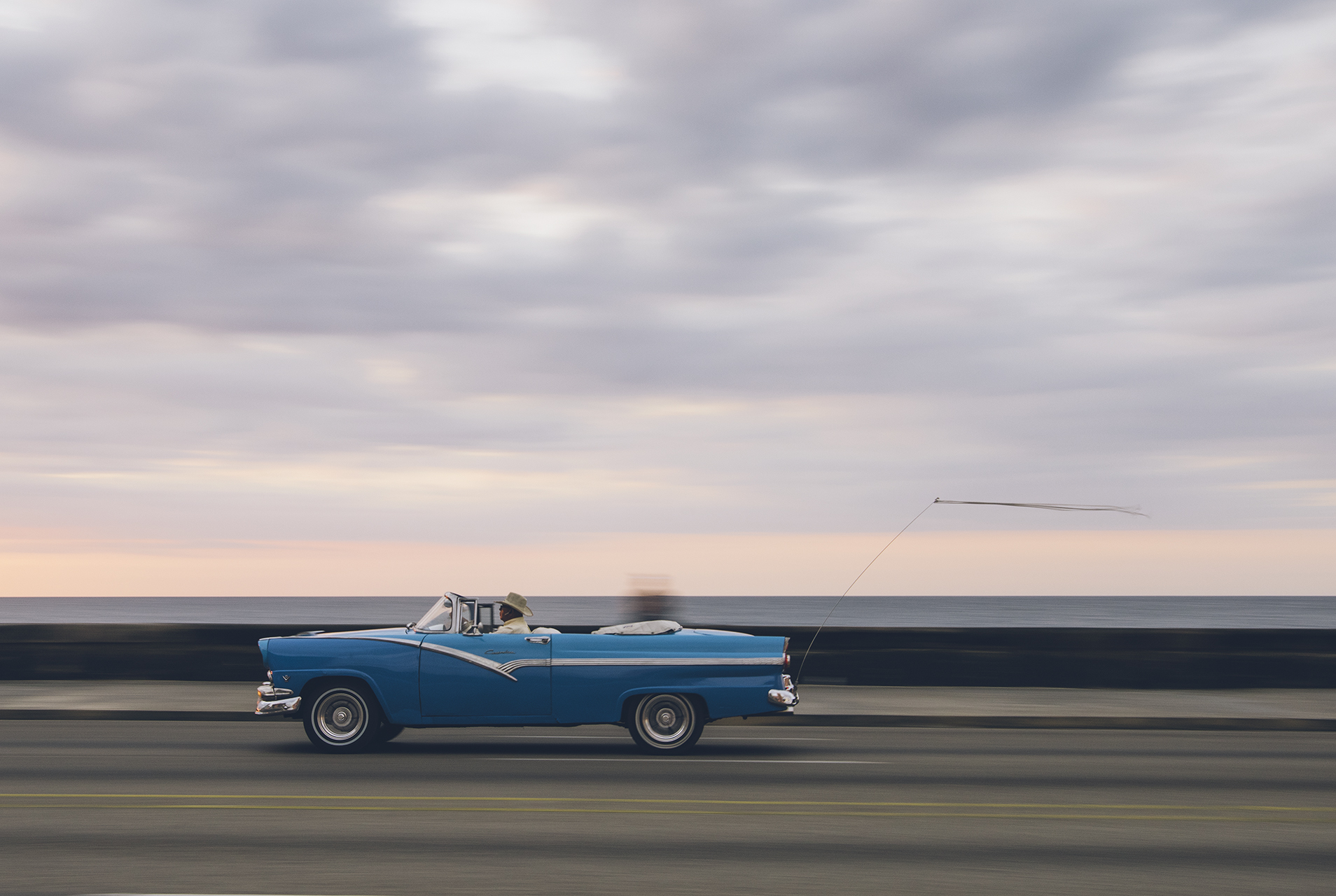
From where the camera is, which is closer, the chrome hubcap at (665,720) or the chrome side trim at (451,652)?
the chrome side trim at (451,652)

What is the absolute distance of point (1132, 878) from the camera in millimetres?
6723

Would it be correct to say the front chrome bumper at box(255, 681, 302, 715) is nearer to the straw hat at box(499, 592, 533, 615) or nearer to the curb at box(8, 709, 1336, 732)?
the straw hat at box(499, 592, 533, 615)

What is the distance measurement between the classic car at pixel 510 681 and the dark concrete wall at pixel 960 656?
760 cm

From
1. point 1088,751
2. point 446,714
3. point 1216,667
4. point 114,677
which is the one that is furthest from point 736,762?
point 114,677

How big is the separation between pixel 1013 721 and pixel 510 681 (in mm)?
7076

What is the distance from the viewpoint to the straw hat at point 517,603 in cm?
1255

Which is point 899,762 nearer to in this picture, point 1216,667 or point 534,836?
point 534,836

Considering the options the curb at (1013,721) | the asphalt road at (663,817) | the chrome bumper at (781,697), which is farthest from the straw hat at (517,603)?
the curb at (1013,721)

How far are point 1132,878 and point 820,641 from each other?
44.9 feet

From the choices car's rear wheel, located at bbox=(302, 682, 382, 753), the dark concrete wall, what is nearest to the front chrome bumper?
car's rear wheel, located at bbox=(302, 682, 382, 753)

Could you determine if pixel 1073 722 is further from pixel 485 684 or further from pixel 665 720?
pixel 485 684

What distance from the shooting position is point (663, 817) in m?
8.59

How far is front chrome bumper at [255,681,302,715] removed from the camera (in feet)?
39.6

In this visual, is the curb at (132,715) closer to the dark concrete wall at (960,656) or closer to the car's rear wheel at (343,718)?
the car's rear wheel at (343,718)
